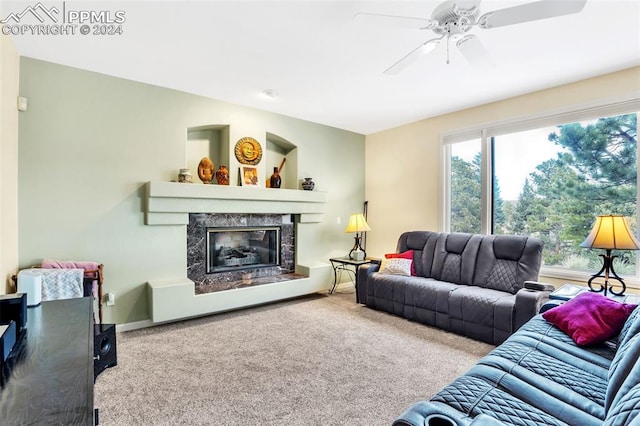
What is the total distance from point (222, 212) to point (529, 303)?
3.42 m

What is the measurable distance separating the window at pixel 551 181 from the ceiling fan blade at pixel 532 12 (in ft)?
7.08

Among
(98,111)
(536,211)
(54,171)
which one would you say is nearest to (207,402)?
(54,171)

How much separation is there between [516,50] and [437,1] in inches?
43.8

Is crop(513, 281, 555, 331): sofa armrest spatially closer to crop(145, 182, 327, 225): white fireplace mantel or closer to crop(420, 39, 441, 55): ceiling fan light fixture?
crop(420, 39, 441, 55): ceiling fan light fixture

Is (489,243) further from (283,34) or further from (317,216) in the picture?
(283,34)

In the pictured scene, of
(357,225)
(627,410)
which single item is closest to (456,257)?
(357,225)

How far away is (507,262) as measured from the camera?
139 inches

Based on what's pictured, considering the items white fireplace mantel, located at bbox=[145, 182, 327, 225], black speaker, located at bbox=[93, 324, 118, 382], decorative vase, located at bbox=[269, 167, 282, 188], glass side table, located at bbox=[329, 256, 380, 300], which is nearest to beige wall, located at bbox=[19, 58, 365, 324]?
white fireplace mantel, located at bbox=[145, 182, 327, 225]

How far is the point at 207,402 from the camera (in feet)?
6.93

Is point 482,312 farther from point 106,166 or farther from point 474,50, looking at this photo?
point 106,166

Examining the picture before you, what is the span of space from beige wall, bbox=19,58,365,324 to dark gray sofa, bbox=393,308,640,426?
10.6ft

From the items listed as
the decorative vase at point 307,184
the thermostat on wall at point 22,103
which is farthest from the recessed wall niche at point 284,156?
the thermostat on wall at point 22,103

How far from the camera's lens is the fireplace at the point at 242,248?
419 cm

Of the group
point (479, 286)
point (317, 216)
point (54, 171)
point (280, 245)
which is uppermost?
point (54, 171)
